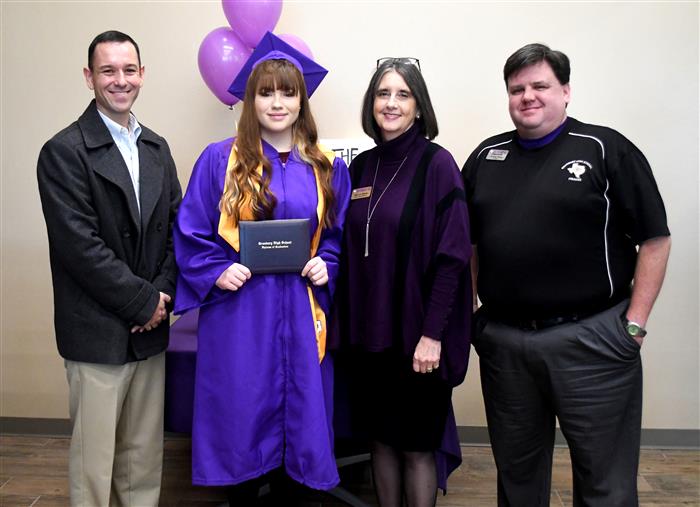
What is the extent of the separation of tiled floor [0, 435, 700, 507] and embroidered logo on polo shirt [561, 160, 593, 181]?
1.48 metres

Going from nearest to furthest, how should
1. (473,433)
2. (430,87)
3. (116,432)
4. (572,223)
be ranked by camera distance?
(572,223), (116,432), (430,87), (473,433)

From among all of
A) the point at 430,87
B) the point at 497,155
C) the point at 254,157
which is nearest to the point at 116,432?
the point at 254,157

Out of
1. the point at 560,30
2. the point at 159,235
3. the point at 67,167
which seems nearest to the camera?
the point at 67,167

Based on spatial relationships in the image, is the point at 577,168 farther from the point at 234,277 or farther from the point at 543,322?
the point at 234,277

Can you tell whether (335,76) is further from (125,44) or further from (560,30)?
(125,44)

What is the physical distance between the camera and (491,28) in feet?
9.77

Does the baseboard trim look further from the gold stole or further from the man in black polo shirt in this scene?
the gold stole

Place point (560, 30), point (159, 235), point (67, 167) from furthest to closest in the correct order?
point (560, 30) < point (159, 235) < point (67, 167)

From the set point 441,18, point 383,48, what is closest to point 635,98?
point 441,18

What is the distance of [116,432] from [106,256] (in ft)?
2.18

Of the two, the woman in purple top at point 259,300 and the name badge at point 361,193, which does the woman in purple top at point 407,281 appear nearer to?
the name badge at point 361,193

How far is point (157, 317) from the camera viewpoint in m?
2.00

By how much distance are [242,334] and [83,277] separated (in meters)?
0.52

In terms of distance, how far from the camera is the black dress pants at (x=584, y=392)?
5.85 ft
